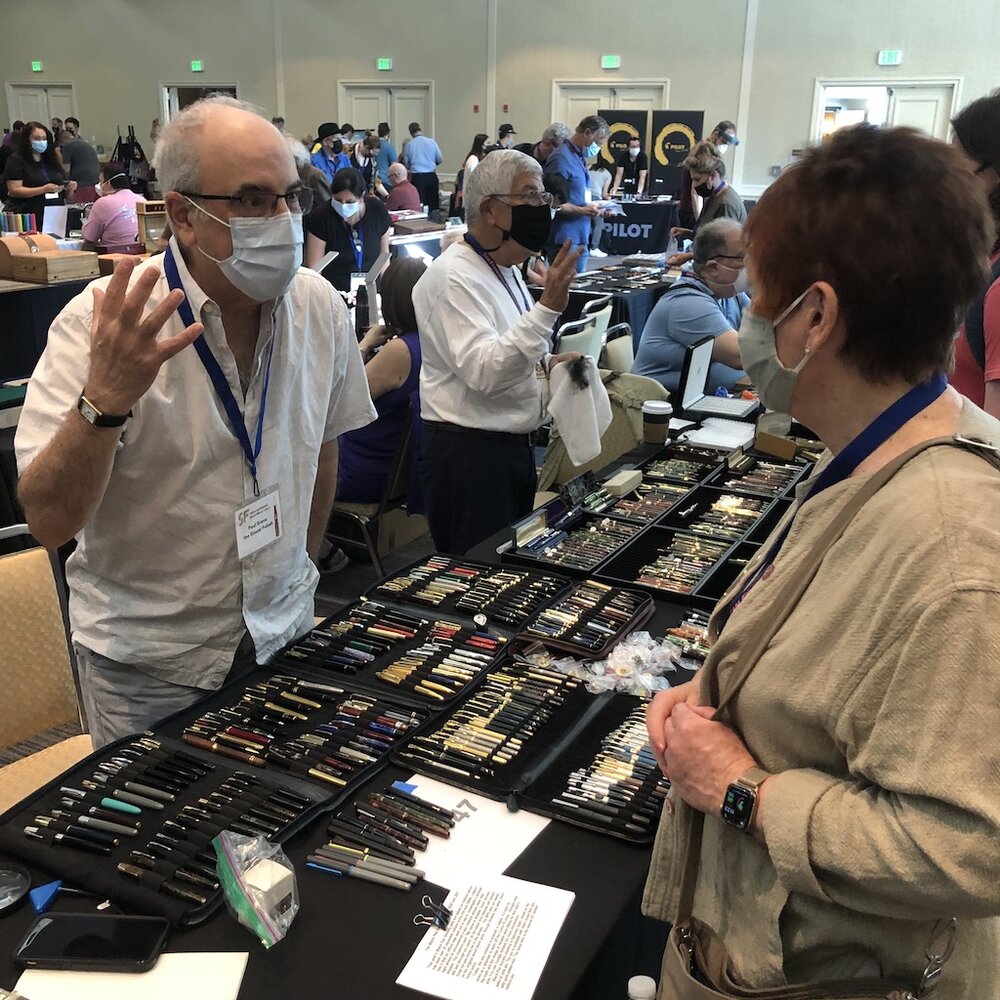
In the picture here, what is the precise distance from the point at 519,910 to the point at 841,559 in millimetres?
705

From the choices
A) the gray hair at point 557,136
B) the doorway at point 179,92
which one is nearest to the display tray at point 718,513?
the gray hair at point 557,136

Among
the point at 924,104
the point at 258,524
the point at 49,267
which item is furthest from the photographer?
the point at 924,104

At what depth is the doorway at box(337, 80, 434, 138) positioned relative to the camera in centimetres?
1750

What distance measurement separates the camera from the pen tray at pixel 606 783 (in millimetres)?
1480

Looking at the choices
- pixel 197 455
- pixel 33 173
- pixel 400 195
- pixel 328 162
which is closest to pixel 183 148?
pixel 197 455

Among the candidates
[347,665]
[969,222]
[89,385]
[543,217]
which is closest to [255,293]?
[89,385]

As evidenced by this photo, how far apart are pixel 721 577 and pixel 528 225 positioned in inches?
52.6

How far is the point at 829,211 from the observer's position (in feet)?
3.29

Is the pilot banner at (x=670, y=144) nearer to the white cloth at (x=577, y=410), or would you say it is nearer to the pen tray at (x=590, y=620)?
the white cloth at (x=577, y=410)

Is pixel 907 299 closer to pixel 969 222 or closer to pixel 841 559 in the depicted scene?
pixel 969 222

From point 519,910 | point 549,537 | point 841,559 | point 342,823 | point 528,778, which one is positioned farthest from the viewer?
point 549,537

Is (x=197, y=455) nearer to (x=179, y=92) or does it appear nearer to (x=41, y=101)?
(x=179, y=92)

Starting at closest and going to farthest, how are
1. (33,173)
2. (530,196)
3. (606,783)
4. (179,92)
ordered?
(606,783)
(530,196)
(33,173)
(179,92)

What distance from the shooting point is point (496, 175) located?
2984 mm
